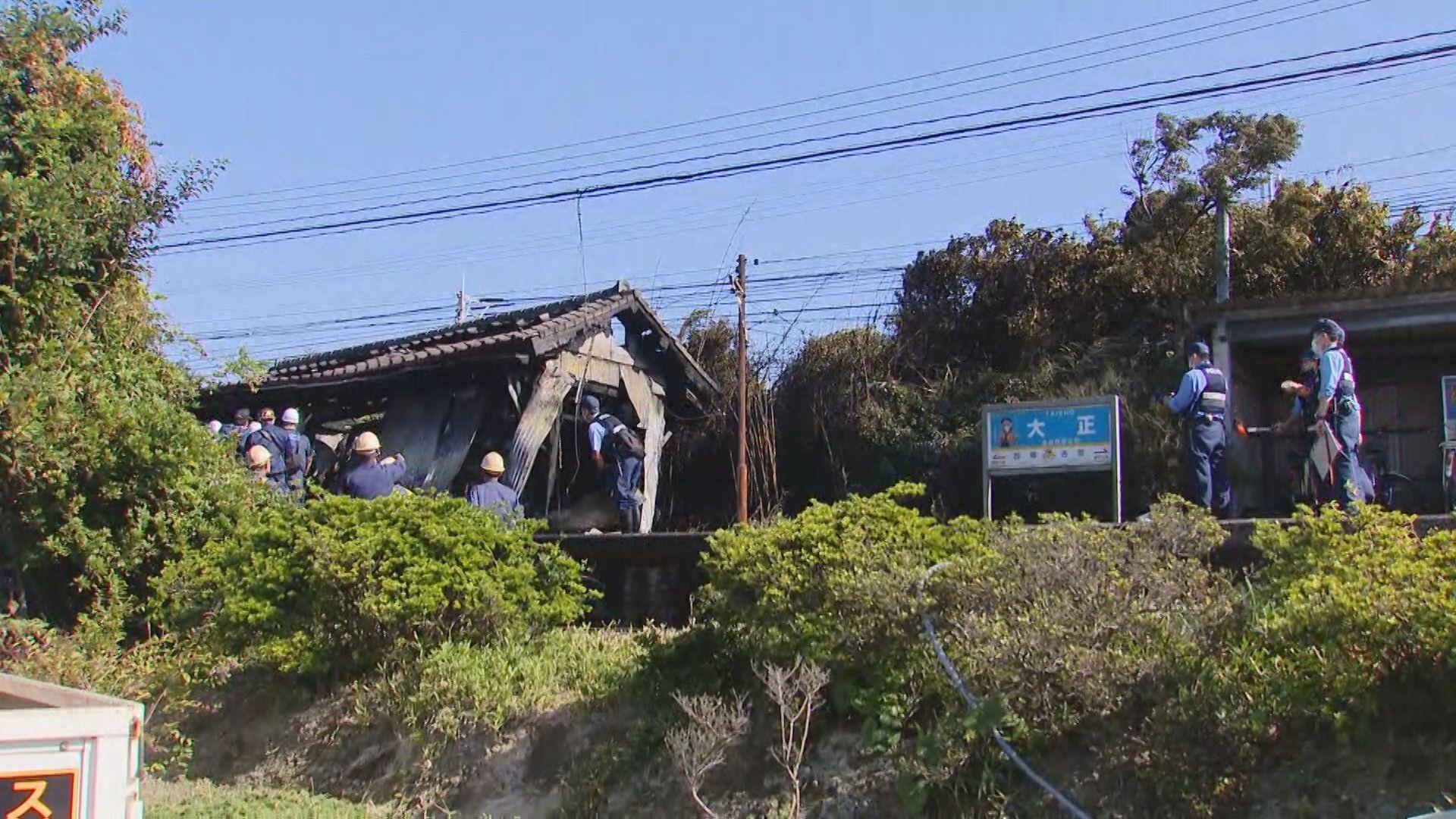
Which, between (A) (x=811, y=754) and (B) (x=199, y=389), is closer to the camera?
(A) (x=811, y=754)

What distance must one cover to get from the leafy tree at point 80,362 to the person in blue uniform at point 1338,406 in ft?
26.2

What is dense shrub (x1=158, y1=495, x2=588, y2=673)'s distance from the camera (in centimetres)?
895

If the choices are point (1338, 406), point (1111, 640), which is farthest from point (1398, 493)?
point (1111, 640)

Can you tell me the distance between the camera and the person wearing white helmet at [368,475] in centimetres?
1162

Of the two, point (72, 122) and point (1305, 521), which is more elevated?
point (72, 122)

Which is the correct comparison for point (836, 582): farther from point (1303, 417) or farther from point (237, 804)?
point (1303, 417)

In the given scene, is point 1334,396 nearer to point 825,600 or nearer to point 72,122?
point 825,600

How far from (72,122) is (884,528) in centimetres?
724

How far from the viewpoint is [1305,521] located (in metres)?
6.75

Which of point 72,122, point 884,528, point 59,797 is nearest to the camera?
point 59,797

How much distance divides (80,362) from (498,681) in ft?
14.3

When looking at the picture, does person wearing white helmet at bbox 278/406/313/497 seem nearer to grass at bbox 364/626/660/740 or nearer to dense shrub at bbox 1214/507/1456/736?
grass at bbox 364/626/660/740

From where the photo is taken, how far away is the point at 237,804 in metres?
7.89

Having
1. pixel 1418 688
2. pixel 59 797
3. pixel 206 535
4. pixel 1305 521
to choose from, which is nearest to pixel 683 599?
pixel 206 535
